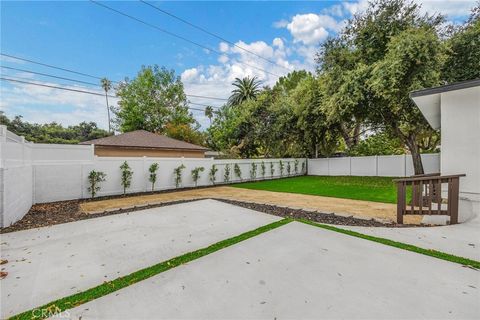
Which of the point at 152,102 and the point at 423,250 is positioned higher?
the point at 152,102

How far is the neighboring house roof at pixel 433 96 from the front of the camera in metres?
4.76

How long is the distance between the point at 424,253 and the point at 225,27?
531 inches

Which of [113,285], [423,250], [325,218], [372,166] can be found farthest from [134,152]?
[372,166]

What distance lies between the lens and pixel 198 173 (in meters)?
11.6

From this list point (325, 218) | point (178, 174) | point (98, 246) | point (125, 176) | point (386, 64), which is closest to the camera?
point (98, 246)

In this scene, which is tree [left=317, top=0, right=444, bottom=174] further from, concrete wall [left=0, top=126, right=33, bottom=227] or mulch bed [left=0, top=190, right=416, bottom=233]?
concrete wall [left=0, top=126, right=33, bottom=227]

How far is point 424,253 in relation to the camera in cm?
298

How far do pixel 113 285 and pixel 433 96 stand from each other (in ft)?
24.8

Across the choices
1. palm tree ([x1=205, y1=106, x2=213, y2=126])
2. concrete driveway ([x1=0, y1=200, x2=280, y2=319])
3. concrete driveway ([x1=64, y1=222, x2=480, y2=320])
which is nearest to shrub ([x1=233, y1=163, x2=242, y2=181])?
concrete driveway ([x1=0, y1=200, x2=280, y2=319])

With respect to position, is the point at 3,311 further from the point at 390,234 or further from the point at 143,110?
the point at 143,110

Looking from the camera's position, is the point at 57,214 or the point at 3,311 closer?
the point at 3,311

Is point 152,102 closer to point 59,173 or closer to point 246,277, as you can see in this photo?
point 59,173

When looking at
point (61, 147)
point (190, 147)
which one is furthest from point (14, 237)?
point (190, 147)

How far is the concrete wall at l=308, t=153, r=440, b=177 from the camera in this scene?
45.5ft
